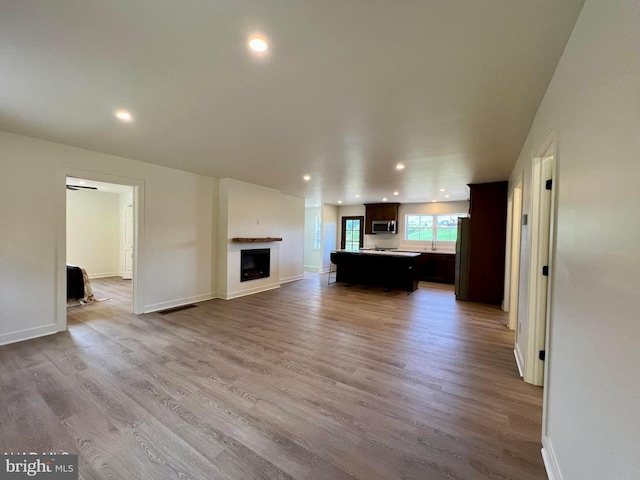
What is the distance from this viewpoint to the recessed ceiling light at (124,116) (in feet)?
8.40

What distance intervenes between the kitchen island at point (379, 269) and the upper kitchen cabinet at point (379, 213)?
2169 mm

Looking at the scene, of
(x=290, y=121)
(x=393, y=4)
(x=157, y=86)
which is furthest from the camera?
(x=290, y=121)

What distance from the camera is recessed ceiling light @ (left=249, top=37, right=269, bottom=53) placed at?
1570mm

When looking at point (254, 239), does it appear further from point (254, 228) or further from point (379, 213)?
point (379, 213)

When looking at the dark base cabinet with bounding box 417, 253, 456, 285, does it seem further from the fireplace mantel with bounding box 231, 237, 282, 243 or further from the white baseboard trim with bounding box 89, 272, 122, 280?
the white baseboard trim with bounding box 89, 272, 122, 280

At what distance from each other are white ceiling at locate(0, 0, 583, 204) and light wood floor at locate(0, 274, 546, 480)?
2516mm

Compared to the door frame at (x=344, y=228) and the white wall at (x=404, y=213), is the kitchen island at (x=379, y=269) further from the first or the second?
the door frame at (x=344, y=228)

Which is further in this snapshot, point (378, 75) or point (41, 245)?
point (41, 245)

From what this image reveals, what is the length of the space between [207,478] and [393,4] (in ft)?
8.87

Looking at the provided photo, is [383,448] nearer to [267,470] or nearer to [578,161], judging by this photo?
[267,470]

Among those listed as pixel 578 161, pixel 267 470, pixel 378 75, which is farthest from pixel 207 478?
pixel 378 75

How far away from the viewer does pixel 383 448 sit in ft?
5.59

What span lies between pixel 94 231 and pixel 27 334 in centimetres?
533

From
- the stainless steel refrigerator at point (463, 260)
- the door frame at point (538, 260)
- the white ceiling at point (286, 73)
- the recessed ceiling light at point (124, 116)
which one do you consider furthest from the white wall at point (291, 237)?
the door frame at point (538, 260)
